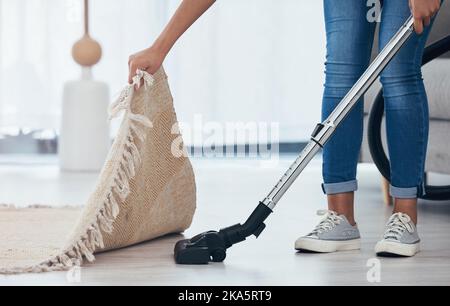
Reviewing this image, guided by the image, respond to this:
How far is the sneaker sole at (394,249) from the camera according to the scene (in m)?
1.60

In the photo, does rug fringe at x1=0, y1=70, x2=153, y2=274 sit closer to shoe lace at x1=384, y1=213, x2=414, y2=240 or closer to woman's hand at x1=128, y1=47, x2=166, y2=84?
woman's hand at x1=128, y1=47, x2=166, y2=84

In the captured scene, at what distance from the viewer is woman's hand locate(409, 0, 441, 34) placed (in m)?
1.52

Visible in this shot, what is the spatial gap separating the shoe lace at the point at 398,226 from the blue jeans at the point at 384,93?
1.6 inches

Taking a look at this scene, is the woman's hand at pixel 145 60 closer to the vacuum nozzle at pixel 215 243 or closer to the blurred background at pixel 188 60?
the vacuum nozzle at pixel 215 243

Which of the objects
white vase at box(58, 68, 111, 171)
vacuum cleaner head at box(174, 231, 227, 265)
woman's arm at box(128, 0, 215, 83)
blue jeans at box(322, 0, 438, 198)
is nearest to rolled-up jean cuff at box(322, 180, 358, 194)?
blue jeans at box(322, 0, 438, 198)

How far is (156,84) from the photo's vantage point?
5.53ft

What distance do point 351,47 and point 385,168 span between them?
70 cm

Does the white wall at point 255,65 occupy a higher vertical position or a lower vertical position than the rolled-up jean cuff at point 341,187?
higher

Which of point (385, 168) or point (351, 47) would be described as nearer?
point (351, 47)

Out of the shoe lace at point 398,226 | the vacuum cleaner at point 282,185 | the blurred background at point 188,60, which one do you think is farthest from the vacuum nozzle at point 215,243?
the blurred background at point 188,60

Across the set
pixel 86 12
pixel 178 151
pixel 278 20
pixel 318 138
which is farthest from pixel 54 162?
pixel 318 138

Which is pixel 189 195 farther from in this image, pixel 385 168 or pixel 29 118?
pixel 29 118

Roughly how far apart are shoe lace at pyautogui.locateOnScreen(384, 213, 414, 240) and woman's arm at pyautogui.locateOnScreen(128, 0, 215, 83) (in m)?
0.48

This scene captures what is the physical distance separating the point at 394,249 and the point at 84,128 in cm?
199
